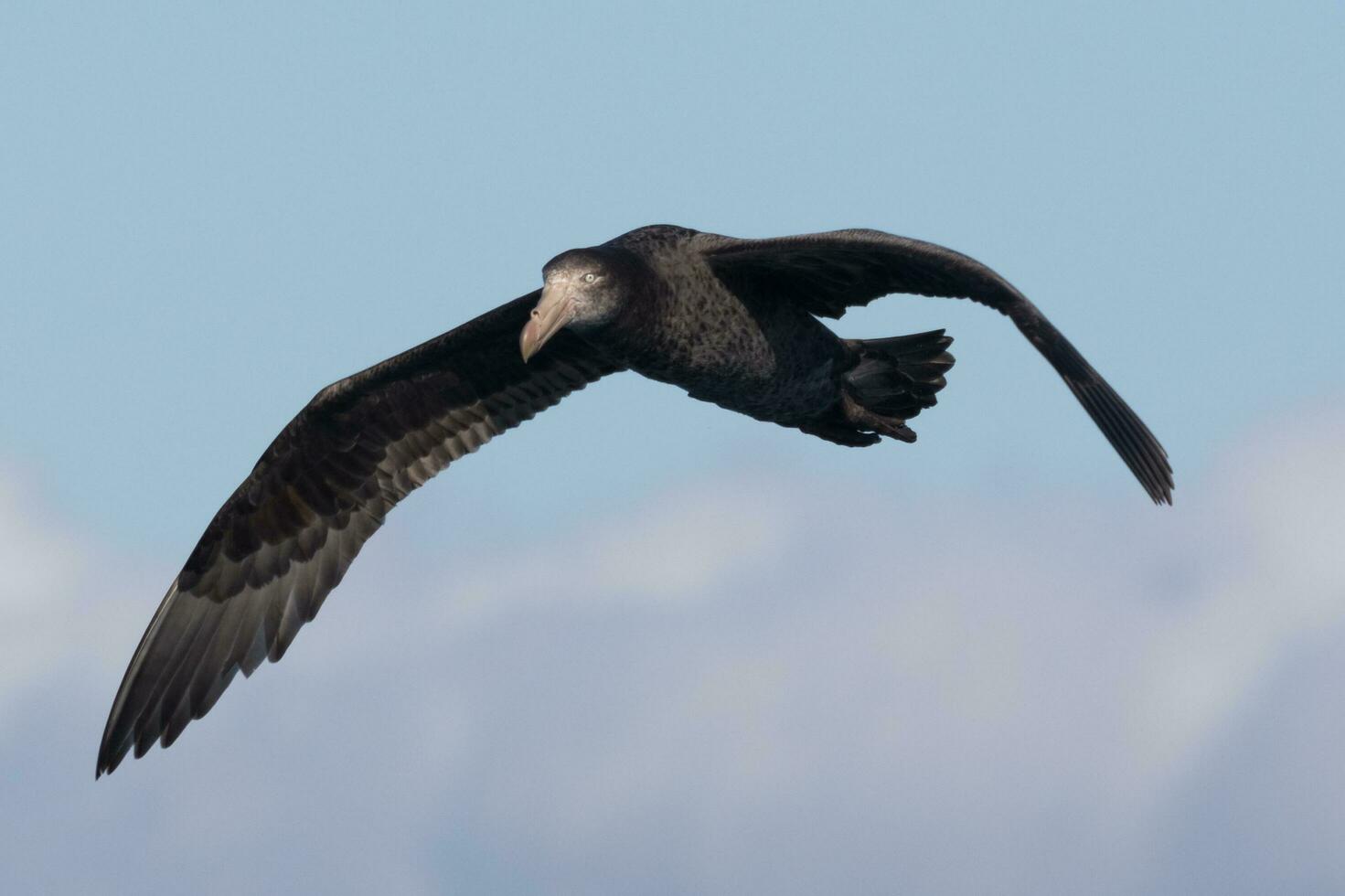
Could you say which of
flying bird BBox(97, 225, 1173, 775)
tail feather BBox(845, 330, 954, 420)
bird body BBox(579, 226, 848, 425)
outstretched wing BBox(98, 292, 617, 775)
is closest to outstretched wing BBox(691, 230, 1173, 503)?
flying bird BBox(97, 225, 1173, 775)

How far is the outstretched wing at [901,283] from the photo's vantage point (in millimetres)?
9648

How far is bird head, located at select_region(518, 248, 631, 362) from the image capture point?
10.4m

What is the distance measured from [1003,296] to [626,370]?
3256 millimetres

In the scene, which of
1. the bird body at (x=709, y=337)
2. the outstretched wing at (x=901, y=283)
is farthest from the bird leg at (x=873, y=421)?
the outstretched wing at (x=901, y=283)

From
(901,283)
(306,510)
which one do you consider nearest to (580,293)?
(901,283)

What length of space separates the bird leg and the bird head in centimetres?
193

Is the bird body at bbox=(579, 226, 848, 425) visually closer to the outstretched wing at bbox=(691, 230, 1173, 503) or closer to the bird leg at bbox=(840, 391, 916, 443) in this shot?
the outstretched wing at bbox=(691, 230, 1173, 503)

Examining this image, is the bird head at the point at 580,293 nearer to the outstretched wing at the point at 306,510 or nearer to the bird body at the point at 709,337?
the bird body at the point at 709,337

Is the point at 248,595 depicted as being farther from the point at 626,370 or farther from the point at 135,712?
the point at 626,370

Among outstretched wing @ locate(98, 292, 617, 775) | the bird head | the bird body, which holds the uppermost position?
outstretched wing @ locate(98, 292, 617, 775)

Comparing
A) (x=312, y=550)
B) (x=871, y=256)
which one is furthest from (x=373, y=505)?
(x=871, y=256)

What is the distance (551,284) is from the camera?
1049 centimetres

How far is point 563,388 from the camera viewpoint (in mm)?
12688

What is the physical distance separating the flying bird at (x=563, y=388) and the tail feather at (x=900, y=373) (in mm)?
11
